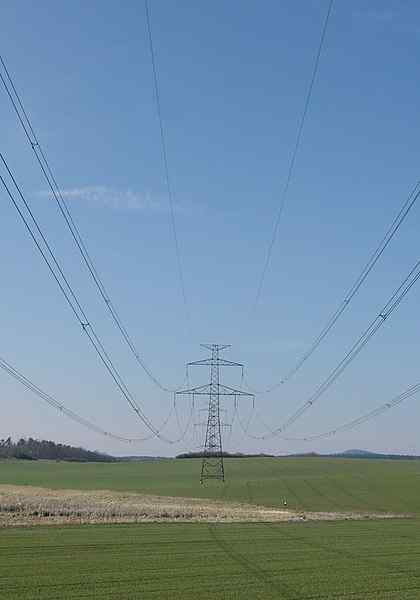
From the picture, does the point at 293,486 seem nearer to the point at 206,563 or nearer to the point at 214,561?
the point at 214,561

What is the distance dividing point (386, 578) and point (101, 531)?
22.0 m

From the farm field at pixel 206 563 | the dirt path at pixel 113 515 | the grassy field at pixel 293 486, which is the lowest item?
the farm field at pixel 206 563

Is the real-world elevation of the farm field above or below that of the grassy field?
below

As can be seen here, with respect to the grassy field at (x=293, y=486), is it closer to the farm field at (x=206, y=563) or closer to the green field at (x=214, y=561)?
the green field at (x=214, y=561)

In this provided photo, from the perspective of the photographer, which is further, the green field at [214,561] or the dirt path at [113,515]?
the dirt path at [113,515]

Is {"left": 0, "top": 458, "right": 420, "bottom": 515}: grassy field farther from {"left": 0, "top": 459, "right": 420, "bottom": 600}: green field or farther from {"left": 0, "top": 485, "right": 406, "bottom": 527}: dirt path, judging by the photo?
{"left": 0, "top": 459, "right": 420, "bottom": 600}: green field

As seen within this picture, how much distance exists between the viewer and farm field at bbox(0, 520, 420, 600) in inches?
1021

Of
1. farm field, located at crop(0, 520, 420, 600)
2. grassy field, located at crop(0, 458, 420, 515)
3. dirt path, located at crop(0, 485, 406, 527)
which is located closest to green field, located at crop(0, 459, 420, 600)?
farm field, located at crop(0, 520, 420, 600)

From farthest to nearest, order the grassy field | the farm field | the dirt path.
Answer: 1. the grassy field
2. the dirt path
3. the farm field

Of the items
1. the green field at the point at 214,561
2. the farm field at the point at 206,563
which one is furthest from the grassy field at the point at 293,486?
the farm field at the point at 206,563

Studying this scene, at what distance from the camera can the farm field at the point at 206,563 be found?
25.9m

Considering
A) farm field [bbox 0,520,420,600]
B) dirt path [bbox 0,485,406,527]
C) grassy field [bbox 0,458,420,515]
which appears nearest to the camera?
farm field [bbox 0,520,420,600]

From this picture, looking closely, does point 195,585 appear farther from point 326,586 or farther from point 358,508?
point 358,508

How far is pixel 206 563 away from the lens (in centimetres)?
3331
